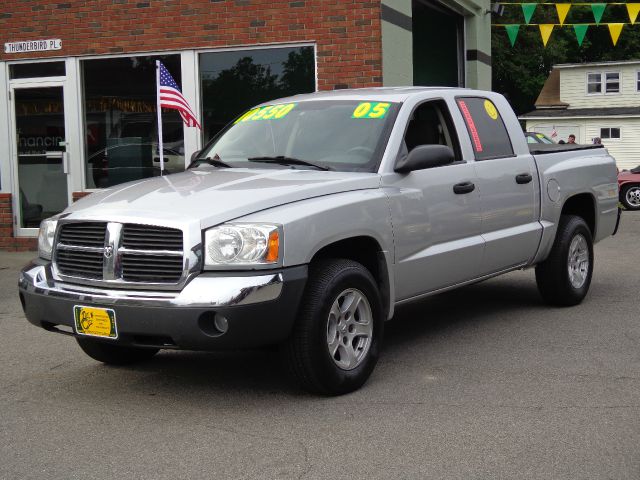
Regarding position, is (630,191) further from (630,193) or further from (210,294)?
(210,294)

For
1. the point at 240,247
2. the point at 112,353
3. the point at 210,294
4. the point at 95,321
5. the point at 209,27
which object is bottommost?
the point at 112,353

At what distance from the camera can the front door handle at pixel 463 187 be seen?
632cm

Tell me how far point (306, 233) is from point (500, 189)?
7.71 ft

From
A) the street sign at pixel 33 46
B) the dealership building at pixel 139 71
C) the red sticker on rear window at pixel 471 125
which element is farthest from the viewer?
the street sign at pixel 33 46

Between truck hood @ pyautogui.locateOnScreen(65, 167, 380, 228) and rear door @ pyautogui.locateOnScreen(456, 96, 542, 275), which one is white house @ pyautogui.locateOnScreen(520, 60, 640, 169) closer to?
rear door @ pyautogui.locateOnScreen(456, 96, 542, 275)

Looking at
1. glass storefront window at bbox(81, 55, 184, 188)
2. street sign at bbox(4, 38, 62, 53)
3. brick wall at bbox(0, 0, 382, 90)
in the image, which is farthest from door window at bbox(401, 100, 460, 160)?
street sign at bbox(4, 38, 62, 53)

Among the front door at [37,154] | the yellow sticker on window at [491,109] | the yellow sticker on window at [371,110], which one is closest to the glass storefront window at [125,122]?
the front door at [37,154]

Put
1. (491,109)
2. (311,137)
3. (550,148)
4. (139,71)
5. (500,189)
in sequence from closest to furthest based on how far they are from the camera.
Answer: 1. (311,137)
2. (500,189)
3. (491,109)
4. (550,148)
5. (139,71)

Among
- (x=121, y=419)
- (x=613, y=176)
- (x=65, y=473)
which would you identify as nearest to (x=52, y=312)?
(x=121, y=419)

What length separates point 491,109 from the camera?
23.8 ft

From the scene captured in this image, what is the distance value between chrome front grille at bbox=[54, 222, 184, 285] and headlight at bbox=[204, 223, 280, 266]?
0.16 metres

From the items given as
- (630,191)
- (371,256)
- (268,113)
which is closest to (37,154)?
(268,113)

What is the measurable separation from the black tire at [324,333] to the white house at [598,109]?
4227 centimetres

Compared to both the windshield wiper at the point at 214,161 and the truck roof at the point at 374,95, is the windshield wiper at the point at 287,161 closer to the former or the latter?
the windshield wiper at the point at 214,161
